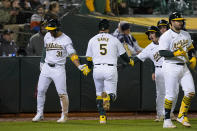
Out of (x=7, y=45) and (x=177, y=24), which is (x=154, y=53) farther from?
(x=7, y=45)

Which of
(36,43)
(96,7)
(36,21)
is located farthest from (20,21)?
(96,7)

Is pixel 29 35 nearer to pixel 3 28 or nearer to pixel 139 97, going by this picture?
pixel 3 28

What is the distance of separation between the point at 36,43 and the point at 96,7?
7.75 feet

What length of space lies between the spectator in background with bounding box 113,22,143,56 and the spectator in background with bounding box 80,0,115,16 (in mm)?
1557

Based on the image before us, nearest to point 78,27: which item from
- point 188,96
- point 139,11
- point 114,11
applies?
point 114,11

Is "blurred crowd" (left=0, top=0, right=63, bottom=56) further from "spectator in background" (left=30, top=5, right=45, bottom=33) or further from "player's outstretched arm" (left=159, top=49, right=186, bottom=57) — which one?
"player's outstretched arm" (left=159, top=49, right=186, bottom=57)

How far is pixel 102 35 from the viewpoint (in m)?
10.4

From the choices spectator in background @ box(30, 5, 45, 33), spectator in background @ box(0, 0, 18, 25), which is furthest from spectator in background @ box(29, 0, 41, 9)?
spectator in background @ box(30, 5, 45, 33)

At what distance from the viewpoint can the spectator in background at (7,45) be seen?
13.7 metres

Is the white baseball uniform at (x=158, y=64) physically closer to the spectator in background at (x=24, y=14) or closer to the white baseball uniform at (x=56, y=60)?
the white baseball uniform at (x=56, y=60)

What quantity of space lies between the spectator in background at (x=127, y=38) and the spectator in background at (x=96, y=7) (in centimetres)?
156

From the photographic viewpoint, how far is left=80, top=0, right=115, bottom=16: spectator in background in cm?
1455

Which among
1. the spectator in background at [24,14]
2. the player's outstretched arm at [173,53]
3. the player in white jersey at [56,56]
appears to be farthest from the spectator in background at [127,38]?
the player's outstretched arm at [173,53]

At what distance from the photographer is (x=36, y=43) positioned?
43.8 ft
